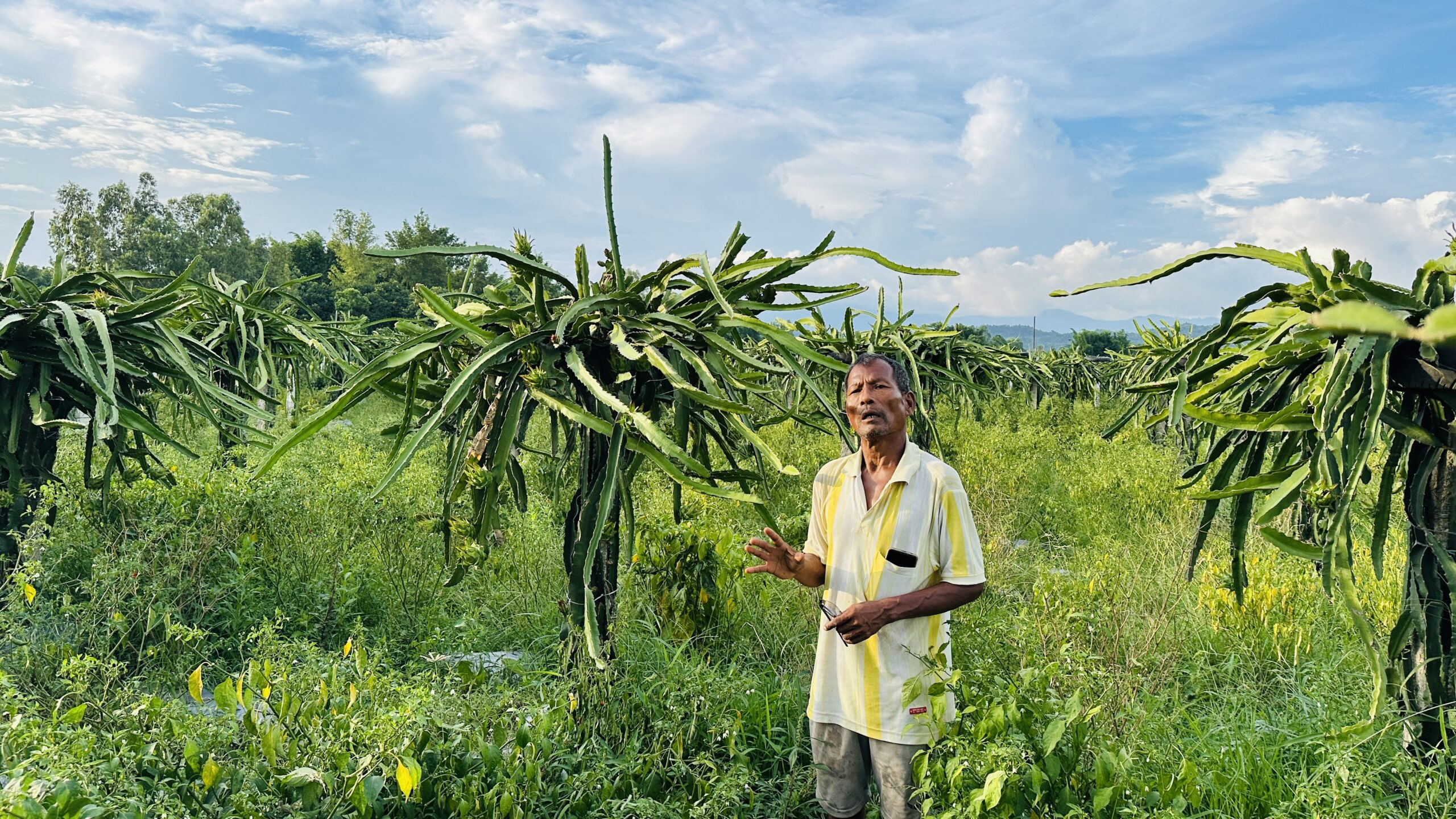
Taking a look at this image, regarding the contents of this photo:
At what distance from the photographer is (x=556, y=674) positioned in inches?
113

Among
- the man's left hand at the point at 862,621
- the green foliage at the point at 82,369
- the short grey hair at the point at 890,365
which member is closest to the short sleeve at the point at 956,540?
the man's left hand at the point at 862,621

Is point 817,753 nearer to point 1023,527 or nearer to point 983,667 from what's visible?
point 983,667

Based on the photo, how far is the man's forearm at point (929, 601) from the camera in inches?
98.8

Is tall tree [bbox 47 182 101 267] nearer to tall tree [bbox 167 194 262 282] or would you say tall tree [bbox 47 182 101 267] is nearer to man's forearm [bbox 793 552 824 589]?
tall tree [bbox 167 194 262 282]

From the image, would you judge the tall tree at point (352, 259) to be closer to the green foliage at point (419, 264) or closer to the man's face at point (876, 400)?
the green foliage at point (419, 264)

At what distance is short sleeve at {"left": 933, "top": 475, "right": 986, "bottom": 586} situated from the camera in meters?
2.56

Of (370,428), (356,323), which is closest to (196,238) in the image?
(370,428)

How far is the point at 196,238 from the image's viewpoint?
48062 millimetres

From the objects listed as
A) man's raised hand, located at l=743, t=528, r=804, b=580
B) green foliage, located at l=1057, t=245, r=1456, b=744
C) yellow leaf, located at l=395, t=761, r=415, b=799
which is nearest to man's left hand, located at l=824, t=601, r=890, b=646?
man's raised hand, located at l=743, t=528, r=804, b=580

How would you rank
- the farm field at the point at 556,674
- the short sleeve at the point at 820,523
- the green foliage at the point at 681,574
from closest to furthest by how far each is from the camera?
1. the farm field at the point at 556,674
2. the short sleeve at the point at 820,523
3. the green foliage at the point at 681,574

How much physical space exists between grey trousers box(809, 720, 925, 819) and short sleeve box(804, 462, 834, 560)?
22.6 inches

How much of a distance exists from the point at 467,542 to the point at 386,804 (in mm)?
810

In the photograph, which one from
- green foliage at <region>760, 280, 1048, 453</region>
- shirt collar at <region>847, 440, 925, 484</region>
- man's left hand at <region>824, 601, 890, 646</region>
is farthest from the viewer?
green foliage at <region>760, 280, 1048, 453</region>

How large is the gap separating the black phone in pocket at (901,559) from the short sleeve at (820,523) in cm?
34
